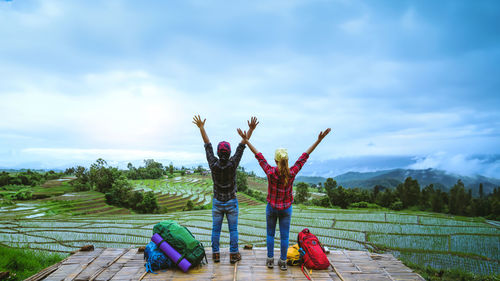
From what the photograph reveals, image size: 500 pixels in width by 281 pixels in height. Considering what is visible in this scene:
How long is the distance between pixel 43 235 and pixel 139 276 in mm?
9968

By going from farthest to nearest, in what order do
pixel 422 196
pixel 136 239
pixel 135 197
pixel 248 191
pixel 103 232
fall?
pixel 248 191
pixel 135 197
pixel 422 196
pixel 103 232
pixel 136 239

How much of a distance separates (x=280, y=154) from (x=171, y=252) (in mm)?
2999

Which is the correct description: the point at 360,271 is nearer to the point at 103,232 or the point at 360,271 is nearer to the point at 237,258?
the point at 237,258

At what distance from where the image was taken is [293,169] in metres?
4.18

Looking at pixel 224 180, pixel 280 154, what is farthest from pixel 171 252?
pixel 280 154

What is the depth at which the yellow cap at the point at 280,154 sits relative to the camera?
392 centimetres

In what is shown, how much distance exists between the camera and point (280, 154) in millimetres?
3975

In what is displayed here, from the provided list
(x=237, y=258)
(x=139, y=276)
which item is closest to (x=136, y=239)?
(x=139, y=276)

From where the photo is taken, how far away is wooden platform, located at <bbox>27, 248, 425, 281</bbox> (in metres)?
4.35

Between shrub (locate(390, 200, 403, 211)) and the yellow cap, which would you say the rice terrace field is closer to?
the yellow cap

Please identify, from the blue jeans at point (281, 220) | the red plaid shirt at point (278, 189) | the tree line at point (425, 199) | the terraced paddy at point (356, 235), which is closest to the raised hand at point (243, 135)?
the red plaid shirt at point (278, 189)

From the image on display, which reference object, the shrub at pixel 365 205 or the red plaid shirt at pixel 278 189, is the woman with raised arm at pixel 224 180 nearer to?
the red plaid shirt at pixel 278 189

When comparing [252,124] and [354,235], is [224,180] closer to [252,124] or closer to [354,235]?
[252,124]

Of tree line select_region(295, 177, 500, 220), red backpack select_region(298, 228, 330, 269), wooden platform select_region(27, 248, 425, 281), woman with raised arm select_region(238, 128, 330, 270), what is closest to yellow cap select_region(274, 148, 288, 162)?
woman with raised arm select_region(238, 128, 330, 270)
